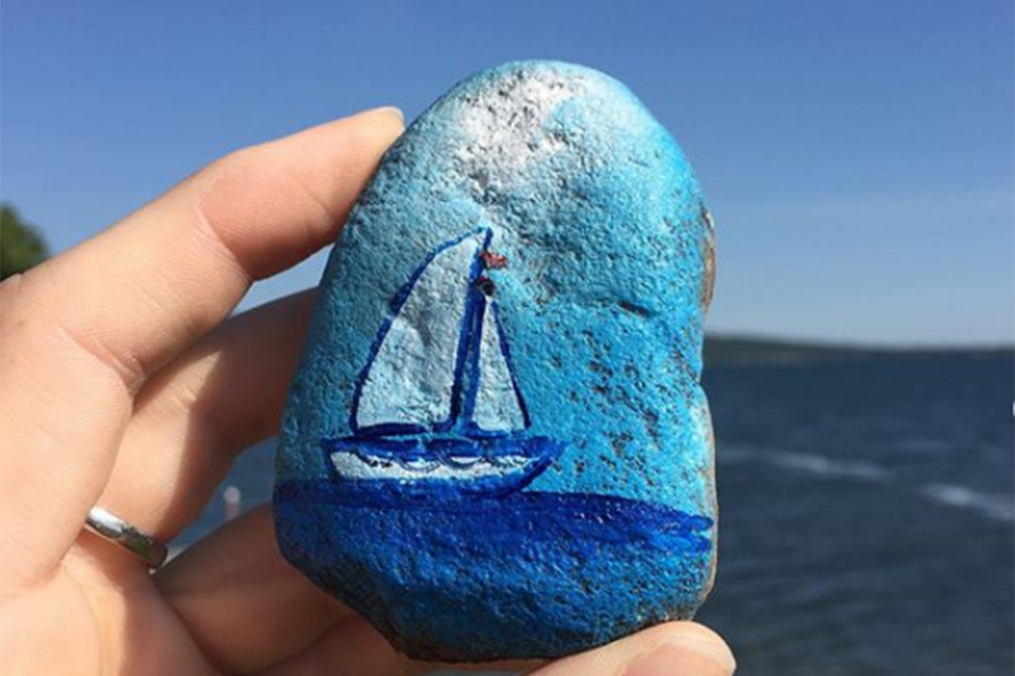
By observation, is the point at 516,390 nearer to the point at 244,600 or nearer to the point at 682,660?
the point at 682,660

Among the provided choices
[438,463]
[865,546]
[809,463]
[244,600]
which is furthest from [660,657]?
[809,463]

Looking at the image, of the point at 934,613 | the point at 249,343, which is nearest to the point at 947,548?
the point at 934,613

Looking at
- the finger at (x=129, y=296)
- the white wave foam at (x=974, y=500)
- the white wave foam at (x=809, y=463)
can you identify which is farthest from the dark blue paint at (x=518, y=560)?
the white wave foam at (x=809, y=463)

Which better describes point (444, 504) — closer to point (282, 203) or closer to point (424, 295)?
point (424, 295)

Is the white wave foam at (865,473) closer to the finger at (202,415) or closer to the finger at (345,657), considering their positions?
the finger at (345,657)

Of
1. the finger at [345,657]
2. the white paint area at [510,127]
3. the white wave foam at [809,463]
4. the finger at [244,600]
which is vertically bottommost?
the white wave foam at [809,463]

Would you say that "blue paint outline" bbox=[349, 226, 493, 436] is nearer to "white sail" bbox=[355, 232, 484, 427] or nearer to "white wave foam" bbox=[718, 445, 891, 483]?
"white sail" bbox=[355, 232, 484, 427]
